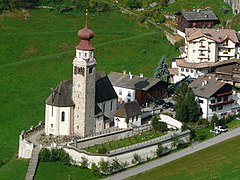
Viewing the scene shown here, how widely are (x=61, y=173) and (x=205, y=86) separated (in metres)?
25.3

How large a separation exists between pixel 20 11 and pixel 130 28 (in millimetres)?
19842

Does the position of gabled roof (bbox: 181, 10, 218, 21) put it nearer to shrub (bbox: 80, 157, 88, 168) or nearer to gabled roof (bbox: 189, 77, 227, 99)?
gabled roof (bbox: 189, 77, 227, 99)

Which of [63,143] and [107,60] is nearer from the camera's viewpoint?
[63,143]

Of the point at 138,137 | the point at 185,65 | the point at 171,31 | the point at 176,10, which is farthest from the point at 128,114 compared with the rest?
the point at 176,10

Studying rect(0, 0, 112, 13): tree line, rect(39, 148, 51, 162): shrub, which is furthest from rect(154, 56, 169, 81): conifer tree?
rect(39, 148, 51, 162): shrub

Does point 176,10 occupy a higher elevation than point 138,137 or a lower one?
higher

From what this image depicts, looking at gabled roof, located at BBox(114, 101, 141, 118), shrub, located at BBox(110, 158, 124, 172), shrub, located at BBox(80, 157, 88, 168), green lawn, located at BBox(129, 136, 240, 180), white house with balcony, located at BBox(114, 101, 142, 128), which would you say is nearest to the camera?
green lawn, located at BBox(129, 136, 240, 180)

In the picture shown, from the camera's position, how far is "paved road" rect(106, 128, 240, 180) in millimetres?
73688

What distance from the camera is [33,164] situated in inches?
2913

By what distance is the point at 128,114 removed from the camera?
83.3 meters

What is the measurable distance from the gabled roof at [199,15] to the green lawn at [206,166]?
47298mm

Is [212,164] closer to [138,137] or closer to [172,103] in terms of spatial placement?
[138,137]

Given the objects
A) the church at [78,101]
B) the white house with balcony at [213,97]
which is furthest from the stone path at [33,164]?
the white house with balcony at [213,97]

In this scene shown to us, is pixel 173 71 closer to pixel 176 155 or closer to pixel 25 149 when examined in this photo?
pixel 176 155
